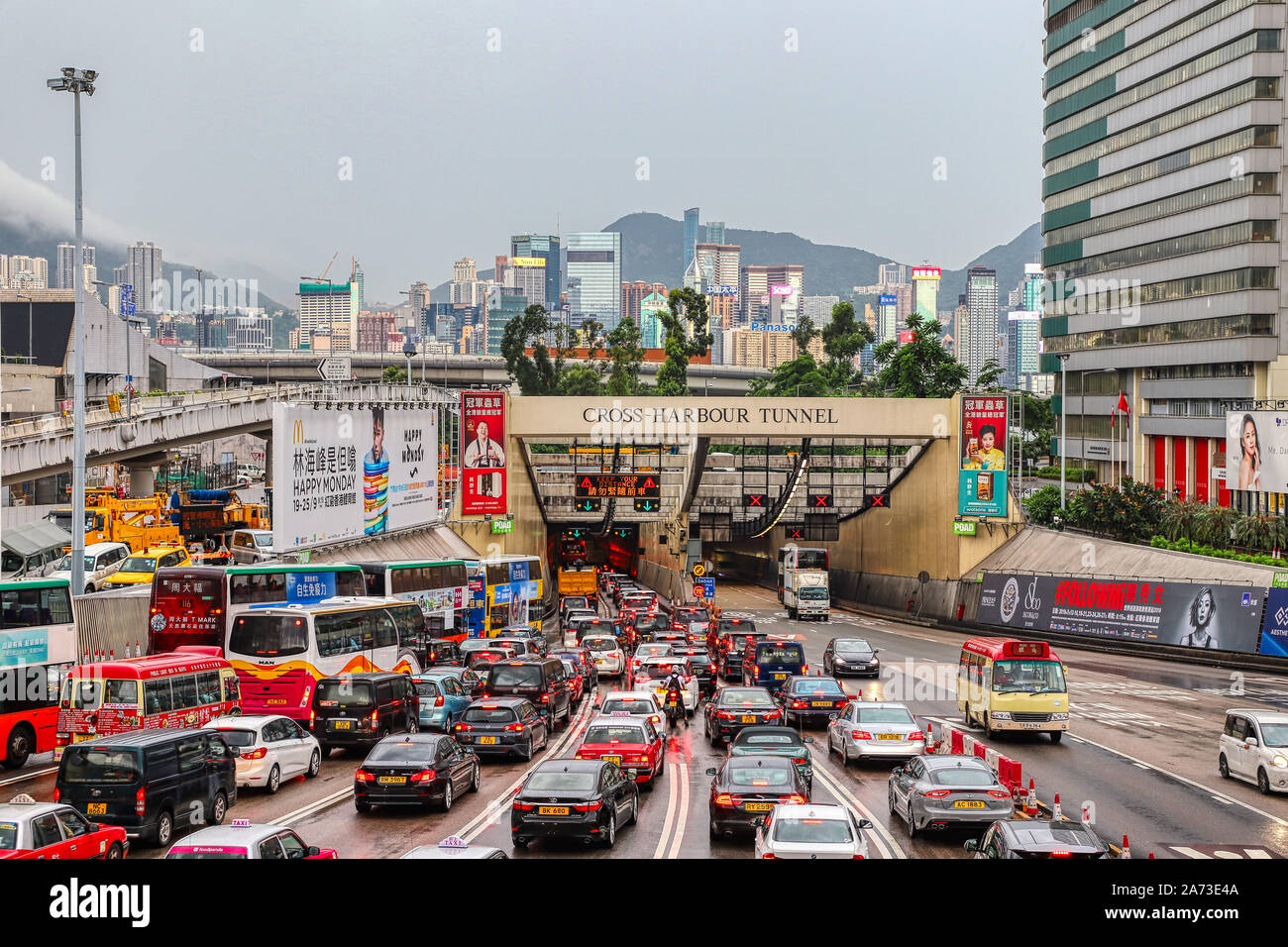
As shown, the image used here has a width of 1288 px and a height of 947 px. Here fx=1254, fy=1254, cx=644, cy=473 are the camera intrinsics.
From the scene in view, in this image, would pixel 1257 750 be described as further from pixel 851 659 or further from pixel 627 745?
pixel 851 659

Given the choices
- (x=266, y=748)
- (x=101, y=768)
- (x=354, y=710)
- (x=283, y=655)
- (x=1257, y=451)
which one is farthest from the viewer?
(x=1257, y=451)

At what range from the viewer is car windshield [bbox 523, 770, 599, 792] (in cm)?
1706

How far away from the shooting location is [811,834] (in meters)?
14.2

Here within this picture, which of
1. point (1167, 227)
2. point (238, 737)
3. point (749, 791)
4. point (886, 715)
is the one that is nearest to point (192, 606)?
point (238, 737)

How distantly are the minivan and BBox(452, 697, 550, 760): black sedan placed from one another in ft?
36.2

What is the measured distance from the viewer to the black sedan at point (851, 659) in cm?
3941

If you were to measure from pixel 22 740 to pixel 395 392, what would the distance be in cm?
4100

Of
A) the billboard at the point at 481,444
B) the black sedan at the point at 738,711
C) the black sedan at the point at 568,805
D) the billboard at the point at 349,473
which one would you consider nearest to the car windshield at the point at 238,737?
the black sedan at the point at 568,805

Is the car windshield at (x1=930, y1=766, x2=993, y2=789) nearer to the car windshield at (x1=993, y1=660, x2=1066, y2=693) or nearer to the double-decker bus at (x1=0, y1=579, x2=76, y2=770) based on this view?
the car windshield at (x1=993, y1=660, x2=1066, y2=693)

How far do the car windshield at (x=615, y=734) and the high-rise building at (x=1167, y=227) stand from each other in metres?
47.0

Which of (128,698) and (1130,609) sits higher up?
(128,698)

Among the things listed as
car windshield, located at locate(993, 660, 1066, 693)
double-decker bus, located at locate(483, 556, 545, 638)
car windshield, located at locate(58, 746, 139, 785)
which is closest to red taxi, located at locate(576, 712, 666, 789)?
car windshield, located at locate(58, 746, 139, 785)

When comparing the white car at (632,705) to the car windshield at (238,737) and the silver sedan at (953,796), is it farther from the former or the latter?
the silver sedan at (953,796)

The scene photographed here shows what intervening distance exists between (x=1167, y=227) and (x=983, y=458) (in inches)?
1566
